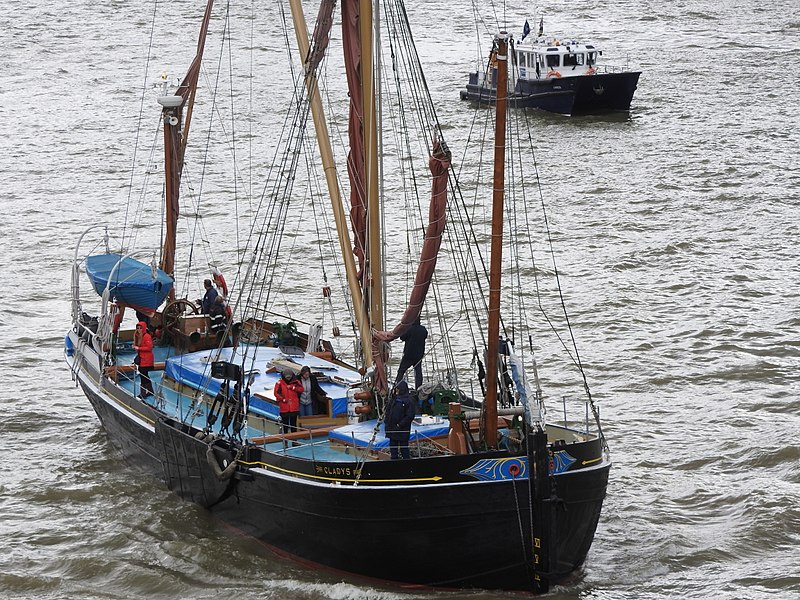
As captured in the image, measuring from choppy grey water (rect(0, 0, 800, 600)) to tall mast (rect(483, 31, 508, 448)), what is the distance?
8.67 ft

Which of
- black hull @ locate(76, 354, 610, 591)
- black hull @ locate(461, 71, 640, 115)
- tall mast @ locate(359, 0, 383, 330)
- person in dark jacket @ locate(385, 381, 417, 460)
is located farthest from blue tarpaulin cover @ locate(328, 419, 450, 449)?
black hull @ locate(461, 71, 640, 115)

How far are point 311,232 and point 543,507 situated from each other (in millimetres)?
24182

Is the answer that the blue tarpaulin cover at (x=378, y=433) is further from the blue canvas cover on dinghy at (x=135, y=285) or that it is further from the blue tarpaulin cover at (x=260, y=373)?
the blue canvas cover on dinghy at (x=135, y=285)

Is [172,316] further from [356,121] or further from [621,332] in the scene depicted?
[621,332]

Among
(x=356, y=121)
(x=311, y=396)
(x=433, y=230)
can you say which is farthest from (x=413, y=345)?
(x=356, y=121)

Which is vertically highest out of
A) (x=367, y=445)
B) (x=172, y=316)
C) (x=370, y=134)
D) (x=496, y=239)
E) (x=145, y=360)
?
(x=370, y=134)

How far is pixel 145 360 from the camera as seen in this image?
2441 centimetres

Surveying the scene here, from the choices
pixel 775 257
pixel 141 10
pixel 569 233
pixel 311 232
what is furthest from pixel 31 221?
pixel 141 10

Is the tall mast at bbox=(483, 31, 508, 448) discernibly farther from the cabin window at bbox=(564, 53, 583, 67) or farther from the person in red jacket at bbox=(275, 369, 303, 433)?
the cabin window at bbox=(564, 53, 583, 67)

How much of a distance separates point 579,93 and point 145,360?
3775cm

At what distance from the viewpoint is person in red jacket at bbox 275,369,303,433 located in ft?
68.8

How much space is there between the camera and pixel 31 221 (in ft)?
140

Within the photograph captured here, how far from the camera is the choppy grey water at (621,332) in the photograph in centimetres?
2083

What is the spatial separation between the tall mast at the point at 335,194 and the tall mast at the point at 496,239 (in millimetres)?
3180
